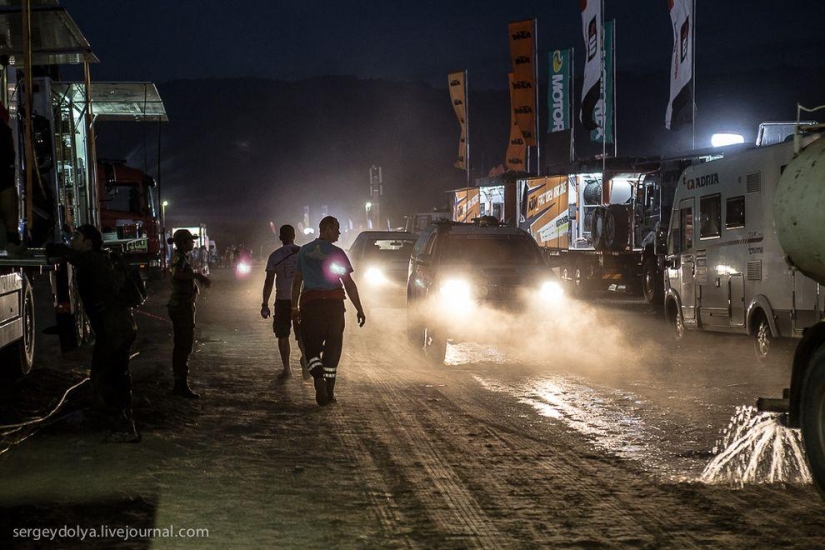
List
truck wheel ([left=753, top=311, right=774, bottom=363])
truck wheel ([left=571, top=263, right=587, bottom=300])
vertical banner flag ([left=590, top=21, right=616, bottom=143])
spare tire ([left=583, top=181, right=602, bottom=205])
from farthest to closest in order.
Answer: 1. vertical banner flag ([left=590, top=21, right=616, bottom=143])
2. spare tire ([left=583, top=181, right=602, bottom=205])
3. truck wheel ([left=571, top=263, right=587, bottom=300])
4. truck wheel ([left=753, top=311, right=774, bottom=363])

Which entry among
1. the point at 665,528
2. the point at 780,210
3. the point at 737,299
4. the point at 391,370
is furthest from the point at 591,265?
the point at 665,528

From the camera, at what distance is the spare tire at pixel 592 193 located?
102 feet

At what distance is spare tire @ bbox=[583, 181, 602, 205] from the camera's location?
31219mm

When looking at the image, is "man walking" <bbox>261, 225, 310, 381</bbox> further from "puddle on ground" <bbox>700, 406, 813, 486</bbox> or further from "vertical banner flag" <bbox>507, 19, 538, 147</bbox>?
"vertical banner flag" <bbox>507, 19, 538, 147</bbox>

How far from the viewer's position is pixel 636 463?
7.42 m

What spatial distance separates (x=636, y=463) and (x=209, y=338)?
1131 cm

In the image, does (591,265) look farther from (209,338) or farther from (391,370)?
(391,370)

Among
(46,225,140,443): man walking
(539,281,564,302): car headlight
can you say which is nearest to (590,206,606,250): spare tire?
(539,281,564,302): car headlight

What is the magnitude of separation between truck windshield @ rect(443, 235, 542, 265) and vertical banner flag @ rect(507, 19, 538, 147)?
80.8 ft

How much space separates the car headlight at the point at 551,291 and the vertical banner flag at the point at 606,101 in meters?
20.9

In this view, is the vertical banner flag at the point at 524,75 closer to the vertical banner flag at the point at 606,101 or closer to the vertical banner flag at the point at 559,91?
the vertical banner flag at the point at 559,91

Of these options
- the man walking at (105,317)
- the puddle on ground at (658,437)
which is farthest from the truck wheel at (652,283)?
the man walking at (105,317)

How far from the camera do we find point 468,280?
45.3 ft

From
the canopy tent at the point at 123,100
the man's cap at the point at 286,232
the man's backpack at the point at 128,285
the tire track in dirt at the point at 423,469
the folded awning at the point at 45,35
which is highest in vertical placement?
the canopy tent at the point at 123,100
